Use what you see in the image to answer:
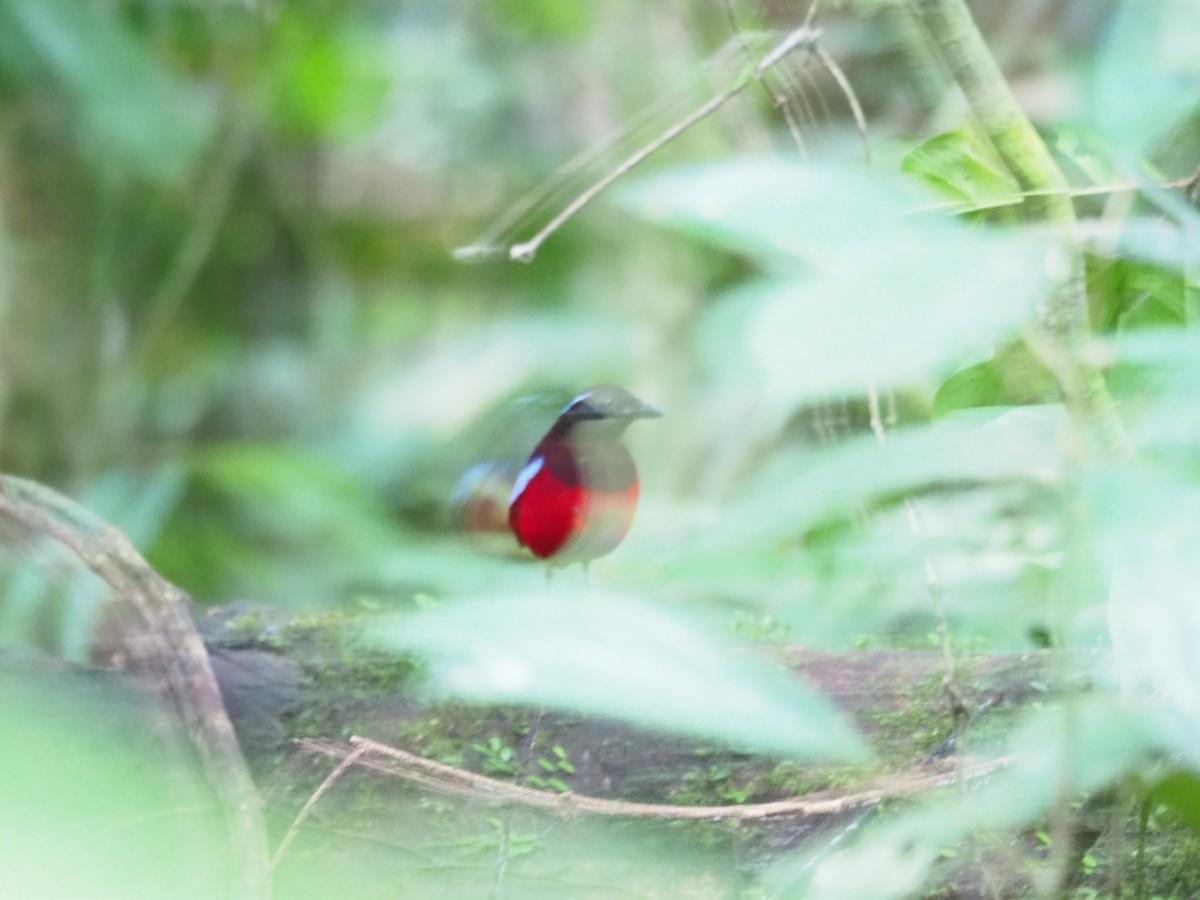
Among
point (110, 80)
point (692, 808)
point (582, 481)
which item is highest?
point (110, 80)

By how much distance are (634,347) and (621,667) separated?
287cm

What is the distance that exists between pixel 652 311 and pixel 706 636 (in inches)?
120

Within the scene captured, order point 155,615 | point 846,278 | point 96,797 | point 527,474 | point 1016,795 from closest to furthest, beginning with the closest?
point 846,278 < point 1016,795 < point 96,797 < point 155,615 < point 527,474

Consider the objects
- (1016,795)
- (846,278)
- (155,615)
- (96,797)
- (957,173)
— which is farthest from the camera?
(155,615)

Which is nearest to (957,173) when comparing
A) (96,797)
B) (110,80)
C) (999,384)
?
(999,384)

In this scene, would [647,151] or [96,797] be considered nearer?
[96,797]

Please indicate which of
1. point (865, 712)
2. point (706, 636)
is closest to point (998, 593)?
point (865, 712)

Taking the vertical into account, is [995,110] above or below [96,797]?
above

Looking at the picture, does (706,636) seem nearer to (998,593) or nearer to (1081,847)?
(1081,847)

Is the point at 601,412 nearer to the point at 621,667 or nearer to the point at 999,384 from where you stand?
the point at 999,384

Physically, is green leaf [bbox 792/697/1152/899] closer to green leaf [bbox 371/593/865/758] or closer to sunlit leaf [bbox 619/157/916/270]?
green leaf [bbox 371/593/865/758]

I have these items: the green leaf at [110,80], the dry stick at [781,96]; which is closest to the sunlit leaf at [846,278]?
the dry stick at [781,96]

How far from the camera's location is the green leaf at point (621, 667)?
20.7 inches

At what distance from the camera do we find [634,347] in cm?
337
